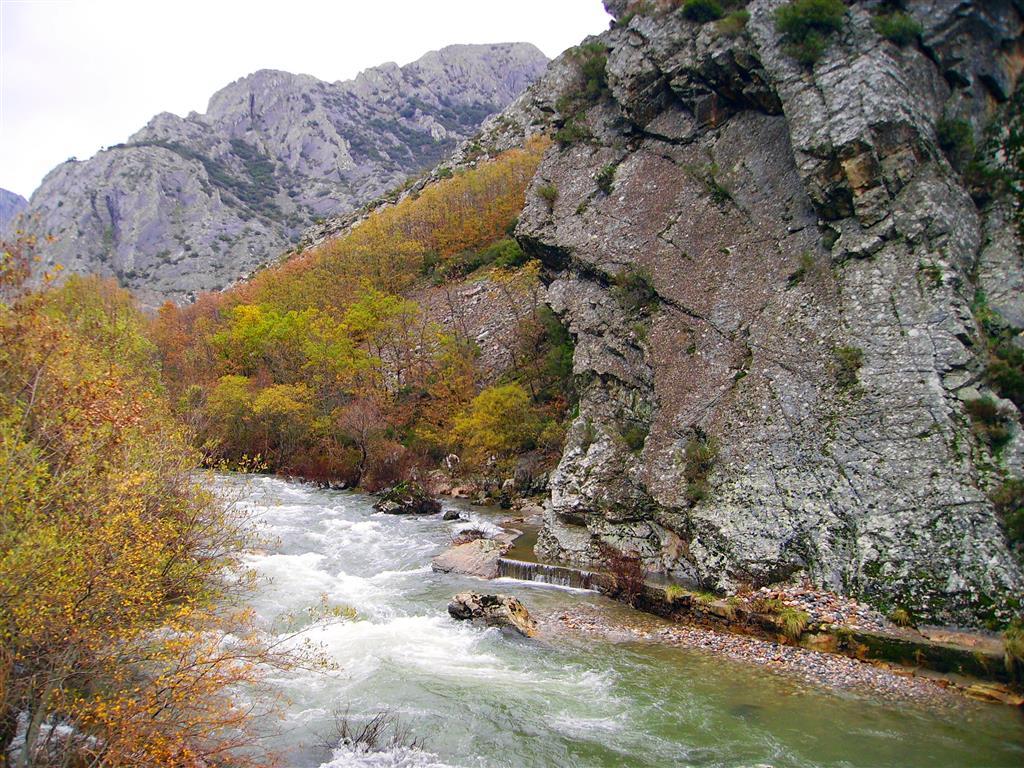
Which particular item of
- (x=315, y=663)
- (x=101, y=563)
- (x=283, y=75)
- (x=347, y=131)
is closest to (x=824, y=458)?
(x=315, y=663)

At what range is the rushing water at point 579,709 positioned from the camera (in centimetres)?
1032

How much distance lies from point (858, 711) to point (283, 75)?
20748cm

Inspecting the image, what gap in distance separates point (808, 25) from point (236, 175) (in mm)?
163583

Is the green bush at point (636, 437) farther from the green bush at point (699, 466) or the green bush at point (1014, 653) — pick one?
the green bush at point (1014, 653)

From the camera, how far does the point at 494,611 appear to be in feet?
53.4

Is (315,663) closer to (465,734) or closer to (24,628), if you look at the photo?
(465,734)

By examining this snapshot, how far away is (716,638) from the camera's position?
1520cm

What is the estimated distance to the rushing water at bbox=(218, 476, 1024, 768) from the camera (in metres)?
10.3

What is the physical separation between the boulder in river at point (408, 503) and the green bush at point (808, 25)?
24858mm

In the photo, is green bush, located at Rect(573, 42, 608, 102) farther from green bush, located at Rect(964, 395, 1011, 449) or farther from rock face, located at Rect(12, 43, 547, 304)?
rock face, located at Rect(12, 43, 547, 304)

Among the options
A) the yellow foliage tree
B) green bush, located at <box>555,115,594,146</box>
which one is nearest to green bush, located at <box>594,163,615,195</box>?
green bush, located at <box>555,115,594,146</box>

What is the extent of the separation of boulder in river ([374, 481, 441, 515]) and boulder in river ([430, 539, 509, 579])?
→ 8.21 metres

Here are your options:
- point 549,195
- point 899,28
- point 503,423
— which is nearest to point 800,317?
point 899,28

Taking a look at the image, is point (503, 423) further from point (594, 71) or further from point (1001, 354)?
point (1001, 354)
